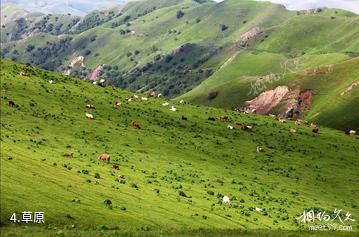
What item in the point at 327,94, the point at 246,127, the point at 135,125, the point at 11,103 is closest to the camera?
the point at 11,103

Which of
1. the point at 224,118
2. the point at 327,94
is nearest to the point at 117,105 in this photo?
the point at 224,118

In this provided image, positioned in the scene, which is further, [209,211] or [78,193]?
[209,211]

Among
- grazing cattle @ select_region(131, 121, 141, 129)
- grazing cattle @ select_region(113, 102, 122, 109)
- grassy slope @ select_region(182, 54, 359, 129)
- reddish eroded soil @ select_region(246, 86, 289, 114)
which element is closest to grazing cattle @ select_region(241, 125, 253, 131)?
grazing cattle @ select_region(131, 121, 141, 129)

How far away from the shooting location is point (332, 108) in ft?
476

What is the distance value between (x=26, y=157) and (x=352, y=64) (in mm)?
145817

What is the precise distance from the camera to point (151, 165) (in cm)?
6262

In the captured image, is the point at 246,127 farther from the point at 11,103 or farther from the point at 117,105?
the point at 11,103

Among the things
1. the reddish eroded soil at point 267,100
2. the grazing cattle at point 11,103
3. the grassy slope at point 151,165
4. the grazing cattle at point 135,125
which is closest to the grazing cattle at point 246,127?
the grassy slope at point 151,165

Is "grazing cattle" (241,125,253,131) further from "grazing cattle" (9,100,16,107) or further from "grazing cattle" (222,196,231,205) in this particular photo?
"grazing cattle" (9,100,16,107)

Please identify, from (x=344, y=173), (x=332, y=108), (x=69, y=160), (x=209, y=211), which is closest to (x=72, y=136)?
(x=69, y=160)

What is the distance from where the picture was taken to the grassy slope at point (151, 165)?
39.9 meters

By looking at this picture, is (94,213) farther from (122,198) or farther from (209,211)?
(209,211)

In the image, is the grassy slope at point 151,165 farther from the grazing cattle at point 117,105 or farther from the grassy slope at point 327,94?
the grassy slope at point 327,94

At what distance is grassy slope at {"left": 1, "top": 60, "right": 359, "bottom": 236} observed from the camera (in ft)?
131
